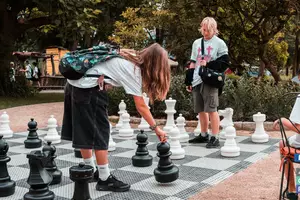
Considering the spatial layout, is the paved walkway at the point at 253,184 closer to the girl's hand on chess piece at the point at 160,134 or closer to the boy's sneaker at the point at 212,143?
the girl's hand on chess piece at the point at 160,134

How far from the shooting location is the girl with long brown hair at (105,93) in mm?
3232

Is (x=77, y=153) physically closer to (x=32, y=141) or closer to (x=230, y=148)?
(x=32, y=141)

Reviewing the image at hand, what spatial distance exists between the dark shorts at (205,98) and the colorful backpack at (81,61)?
216 cm

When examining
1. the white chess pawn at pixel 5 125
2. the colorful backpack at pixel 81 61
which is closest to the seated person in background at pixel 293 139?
the colorful backpack at pixel 81 61

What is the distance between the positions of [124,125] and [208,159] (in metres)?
1.95

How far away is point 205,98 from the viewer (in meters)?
5.19

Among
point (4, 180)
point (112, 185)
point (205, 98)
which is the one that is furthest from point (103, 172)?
point (205, 98)

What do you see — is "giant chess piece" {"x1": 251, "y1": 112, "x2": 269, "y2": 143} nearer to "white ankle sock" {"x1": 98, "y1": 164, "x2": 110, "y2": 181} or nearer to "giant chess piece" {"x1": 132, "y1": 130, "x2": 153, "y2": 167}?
"giant chess piece" {"x1": 132, "y1": 130, "x2": 153, "y2": 167}

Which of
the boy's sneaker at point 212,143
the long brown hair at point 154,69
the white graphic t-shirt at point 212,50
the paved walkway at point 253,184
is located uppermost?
the white graphic t-shirt at point 212,50

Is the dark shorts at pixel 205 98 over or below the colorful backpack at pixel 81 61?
below

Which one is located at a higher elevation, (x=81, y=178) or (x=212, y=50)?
(x=212, y=50)

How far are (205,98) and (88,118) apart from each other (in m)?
2.28

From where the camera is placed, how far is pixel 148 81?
3252mm

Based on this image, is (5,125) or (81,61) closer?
(81,61)
